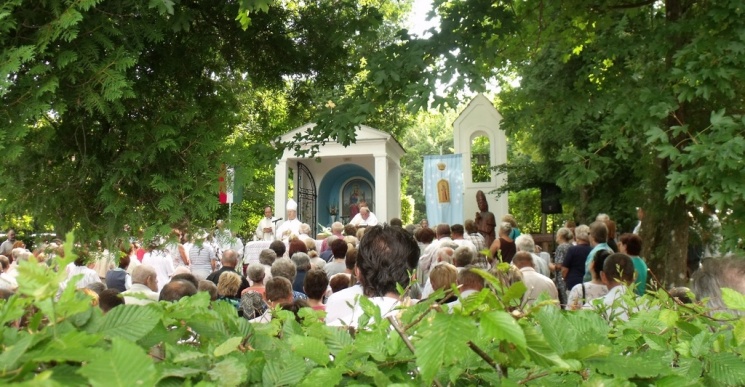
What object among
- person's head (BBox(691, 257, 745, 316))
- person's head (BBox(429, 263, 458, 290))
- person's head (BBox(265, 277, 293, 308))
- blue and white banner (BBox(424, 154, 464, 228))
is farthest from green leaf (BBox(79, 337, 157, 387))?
blue and white banner (BBox(424, 154, 464, 228))

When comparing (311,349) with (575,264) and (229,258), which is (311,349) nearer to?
(229,258)

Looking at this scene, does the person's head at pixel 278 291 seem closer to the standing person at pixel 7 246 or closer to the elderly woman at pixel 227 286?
the elderly woman at pixel 227 286

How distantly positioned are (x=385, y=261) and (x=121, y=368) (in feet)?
9.17

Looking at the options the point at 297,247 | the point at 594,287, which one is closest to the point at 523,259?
the point at 594,287

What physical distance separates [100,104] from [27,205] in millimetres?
1298

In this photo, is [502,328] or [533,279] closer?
[502,328]

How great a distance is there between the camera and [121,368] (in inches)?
37.2

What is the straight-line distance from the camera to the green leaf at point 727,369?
150 cm

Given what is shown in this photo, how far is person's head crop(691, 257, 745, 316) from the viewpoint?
404cm

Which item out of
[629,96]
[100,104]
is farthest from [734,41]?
[100,104]

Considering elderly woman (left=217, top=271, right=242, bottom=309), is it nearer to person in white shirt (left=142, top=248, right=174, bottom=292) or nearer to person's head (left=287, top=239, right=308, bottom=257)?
person's head (left=287, top=239, right=308, bottom=257)

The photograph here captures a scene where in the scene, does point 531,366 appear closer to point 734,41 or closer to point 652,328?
point 652,328

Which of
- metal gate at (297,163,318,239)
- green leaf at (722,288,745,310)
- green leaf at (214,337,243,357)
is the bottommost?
green leaf at (214,337,243,357)

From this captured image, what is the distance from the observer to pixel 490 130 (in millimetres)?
22656
